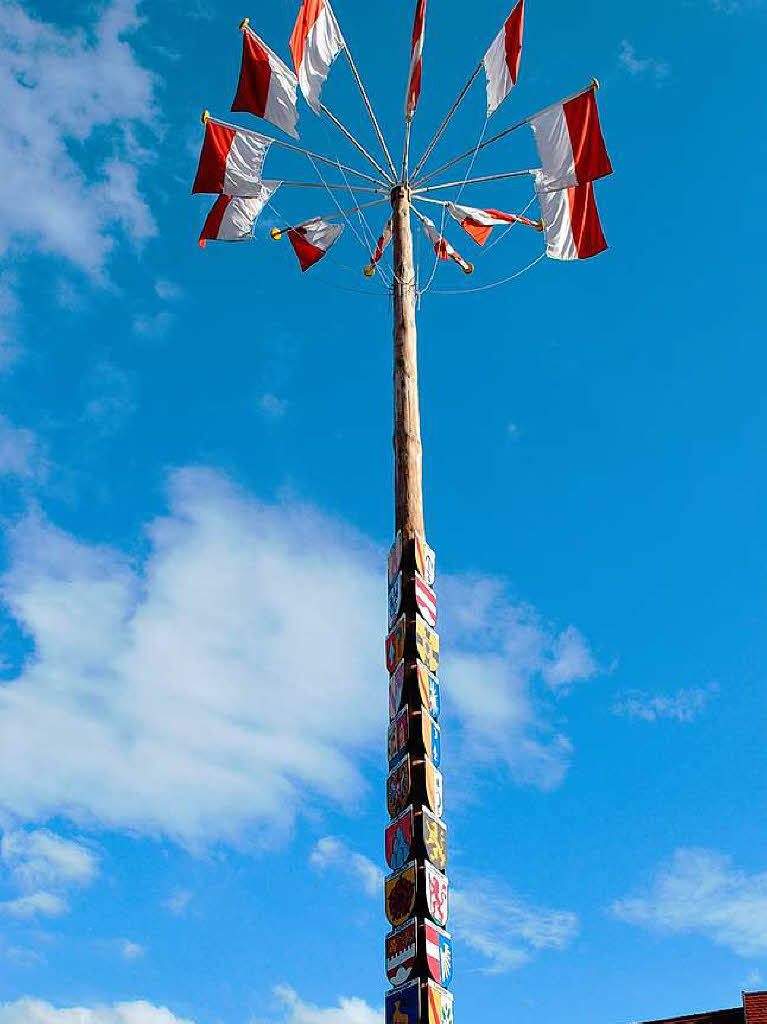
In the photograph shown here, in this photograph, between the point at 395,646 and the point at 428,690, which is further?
the point at 395,646

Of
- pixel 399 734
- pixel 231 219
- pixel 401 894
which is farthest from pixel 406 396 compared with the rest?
pixel 401 894

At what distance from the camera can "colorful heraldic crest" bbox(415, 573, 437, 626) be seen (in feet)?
30.1

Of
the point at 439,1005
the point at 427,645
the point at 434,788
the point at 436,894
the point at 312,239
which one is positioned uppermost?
the point at 312,239

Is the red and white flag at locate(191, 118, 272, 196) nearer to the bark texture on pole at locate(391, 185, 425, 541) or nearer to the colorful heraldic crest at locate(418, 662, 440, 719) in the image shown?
the bark texture on pole at locate(391, 185, 425, 541)

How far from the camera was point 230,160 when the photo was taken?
39.5 ft

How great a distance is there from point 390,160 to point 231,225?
77.4 inches

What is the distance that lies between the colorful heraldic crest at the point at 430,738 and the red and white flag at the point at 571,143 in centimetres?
A: 634

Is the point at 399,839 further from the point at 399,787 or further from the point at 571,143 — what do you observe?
the point at 571,143

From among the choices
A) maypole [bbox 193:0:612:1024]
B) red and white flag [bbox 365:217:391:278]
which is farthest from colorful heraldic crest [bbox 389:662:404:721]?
red and white flag [bbox 365:217:391:278]

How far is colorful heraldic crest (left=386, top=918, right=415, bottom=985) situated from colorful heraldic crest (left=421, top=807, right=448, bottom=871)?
0.52m

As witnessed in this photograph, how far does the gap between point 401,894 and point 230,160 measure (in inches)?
324

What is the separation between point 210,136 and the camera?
1204cm

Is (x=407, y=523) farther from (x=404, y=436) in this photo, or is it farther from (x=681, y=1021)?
(x=681, y=1021)

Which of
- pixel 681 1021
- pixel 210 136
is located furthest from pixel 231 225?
pixel 681 1021
